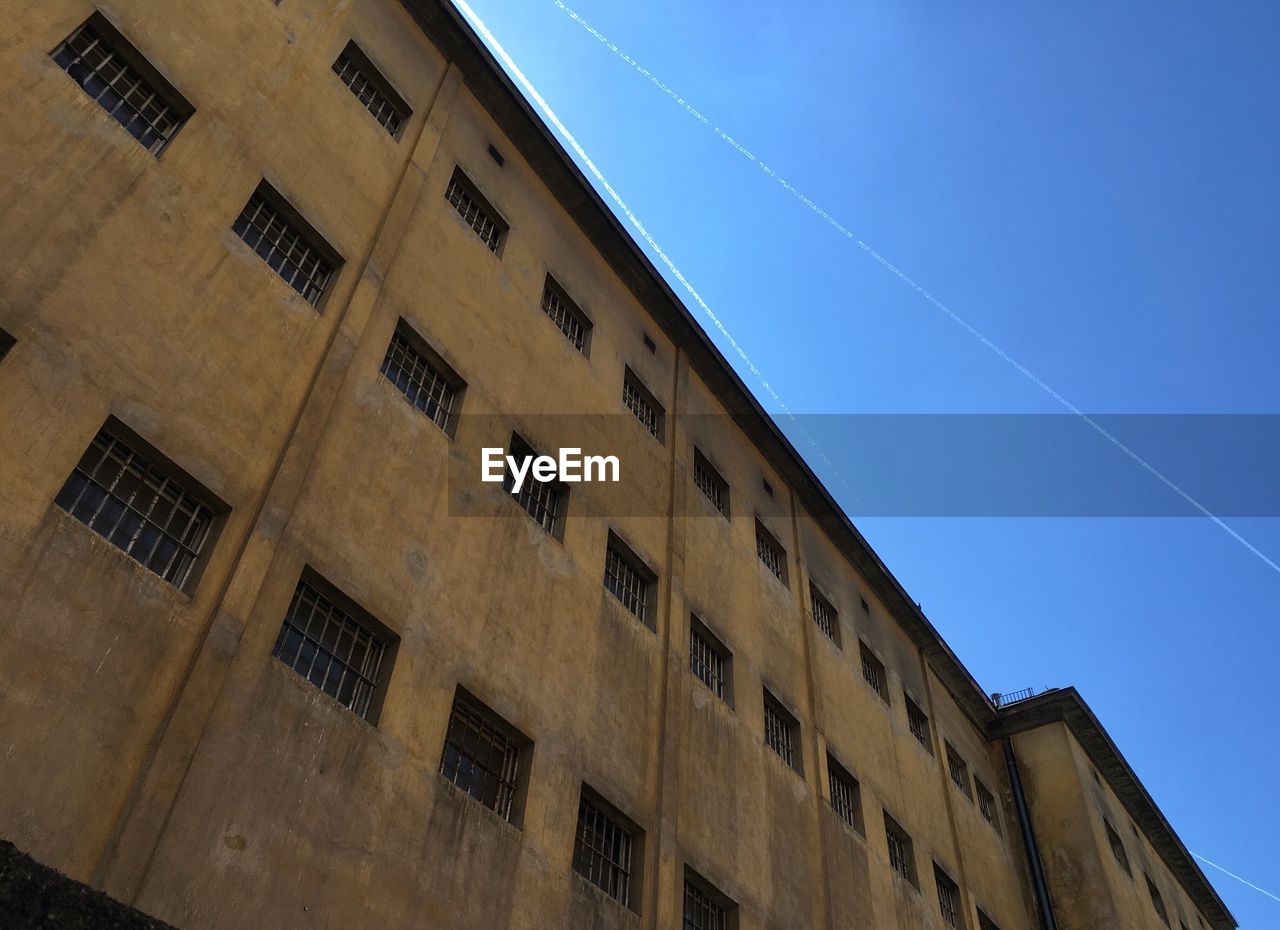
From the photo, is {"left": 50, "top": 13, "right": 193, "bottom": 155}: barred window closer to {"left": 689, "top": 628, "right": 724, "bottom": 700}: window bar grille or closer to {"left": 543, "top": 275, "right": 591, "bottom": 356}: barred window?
{"left": 543, "top": 275, "right": 591, "bottom": 356}: barred window

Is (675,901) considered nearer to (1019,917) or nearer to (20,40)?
(20,40)

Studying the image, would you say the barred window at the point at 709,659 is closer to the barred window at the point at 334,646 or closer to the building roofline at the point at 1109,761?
the barred window at the point at 334,646

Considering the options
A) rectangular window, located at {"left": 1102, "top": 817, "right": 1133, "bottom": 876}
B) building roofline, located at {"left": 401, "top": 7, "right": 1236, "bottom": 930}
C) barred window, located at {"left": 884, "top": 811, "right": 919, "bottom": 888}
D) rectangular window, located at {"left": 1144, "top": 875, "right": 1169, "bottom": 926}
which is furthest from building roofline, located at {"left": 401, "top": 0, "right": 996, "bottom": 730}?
rectangular window, located at {"left": 1144, "top": 875, "right": 1169, "bottom": 926}

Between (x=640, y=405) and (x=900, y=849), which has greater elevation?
(x=640, y=405)

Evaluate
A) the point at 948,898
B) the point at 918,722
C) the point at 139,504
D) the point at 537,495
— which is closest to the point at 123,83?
the point at 139,504

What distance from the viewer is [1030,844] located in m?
27.3

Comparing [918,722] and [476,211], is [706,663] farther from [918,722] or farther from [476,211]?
[918,722]

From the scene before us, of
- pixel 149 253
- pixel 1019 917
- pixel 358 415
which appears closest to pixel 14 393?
pixel 149 253

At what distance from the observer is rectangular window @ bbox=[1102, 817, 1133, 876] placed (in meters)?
29.2

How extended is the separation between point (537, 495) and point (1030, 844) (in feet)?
63.2

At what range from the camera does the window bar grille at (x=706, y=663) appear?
671 inches

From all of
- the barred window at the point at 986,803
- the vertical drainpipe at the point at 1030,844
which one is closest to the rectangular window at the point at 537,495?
the barred window at the point at 986,803

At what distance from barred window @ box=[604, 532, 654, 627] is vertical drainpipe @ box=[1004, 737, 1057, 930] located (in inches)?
626

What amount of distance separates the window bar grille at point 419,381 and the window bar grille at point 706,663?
577 centimetres
